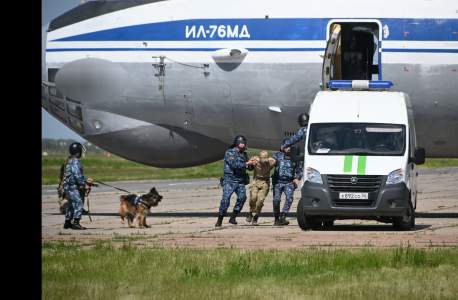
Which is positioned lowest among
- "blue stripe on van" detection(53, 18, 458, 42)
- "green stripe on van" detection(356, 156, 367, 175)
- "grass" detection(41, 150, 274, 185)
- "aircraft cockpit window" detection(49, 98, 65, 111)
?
"grass" detection(41, 150, 274, 185)

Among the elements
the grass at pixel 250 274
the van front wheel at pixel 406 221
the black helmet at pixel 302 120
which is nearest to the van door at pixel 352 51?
the black helmet at pixel 302 120

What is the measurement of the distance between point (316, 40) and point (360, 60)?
2272 mm

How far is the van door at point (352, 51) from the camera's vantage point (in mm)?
16141

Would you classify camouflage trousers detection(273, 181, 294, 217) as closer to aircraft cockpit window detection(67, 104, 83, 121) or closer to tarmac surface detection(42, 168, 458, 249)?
tarmac surface detection(42, 168, 458, 249)

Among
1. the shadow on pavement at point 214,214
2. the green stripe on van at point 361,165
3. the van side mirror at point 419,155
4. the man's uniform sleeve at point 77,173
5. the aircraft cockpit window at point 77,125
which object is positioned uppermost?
the aircraft cockpit window at point 77,125

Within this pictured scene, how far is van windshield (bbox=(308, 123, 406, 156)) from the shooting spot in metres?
13.7

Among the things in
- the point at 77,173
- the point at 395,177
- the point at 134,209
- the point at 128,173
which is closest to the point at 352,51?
the point at 395,177

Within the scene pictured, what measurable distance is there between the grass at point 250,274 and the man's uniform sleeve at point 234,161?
4713 millimetres

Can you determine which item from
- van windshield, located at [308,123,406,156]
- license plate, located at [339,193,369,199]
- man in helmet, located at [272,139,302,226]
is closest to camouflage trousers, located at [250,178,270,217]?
man in helmet, located at [272,139,302,226]

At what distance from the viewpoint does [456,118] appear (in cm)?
1627

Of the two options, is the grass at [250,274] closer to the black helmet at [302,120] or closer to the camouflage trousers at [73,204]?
the camouflage trousers at [73,204]

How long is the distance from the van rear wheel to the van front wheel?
1.75 metres
